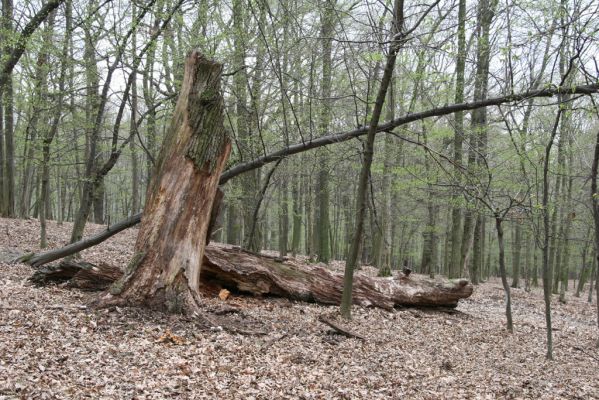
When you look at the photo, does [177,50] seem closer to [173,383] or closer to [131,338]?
[131,338]

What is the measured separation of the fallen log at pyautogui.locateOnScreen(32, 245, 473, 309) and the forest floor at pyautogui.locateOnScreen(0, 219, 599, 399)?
26cm

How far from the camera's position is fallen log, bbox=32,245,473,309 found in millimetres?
6781

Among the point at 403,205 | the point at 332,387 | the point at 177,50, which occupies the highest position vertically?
the point at 177,50

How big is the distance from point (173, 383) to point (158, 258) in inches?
76.2

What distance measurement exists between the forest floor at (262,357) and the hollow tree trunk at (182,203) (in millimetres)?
282

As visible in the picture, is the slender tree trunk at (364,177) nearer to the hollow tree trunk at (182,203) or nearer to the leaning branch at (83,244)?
the hollow tree trunk at (182,203)

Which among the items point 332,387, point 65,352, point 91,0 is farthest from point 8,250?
point 332,387

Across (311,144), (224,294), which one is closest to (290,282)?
(224,294)

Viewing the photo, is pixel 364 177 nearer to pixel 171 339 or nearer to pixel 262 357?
pixel 262 357

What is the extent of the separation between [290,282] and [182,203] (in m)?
3.25

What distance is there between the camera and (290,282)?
8.27 meters

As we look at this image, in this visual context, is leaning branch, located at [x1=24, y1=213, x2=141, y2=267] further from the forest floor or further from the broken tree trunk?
the broken tree trunk

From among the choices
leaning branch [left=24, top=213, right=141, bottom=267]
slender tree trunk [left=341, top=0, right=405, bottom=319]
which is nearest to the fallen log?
leaning branch [left=24, top=213, right=141, bottom=267]

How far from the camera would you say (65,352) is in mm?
4121
